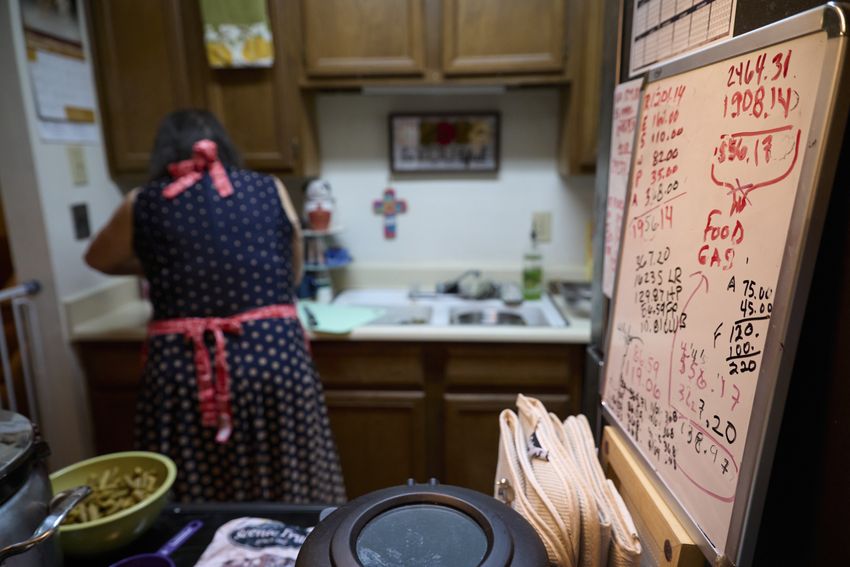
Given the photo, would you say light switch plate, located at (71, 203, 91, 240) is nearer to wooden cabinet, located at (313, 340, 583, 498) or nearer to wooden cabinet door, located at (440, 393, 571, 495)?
wooden cabinet, located at (313, 340, 583, 498)

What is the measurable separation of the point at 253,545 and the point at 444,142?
6.12 feet

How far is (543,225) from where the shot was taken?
2.40 meters

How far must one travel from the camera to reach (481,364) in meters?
1.93

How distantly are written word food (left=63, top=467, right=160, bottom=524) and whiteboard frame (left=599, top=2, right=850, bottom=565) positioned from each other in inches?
29.4

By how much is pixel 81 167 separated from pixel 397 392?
1415 mm

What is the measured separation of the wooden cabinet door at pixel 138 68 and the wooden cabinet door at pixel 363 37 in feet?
1.55

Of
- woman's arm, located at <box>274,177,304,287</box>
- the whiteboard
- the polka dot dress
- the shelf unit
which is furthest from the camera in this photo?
→ the shelf unit

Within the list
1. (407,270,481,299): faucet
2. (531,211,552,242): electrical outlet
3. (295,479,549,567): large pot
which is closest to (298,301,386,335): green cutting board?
(407,270,481,299): faucet

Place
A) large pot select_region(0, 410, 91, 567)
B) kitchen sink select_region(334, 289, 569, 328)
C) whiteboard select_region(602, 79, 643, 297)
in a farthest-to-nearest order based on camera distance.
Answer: kitchen sink select_region(334, 289, 569, 328), whiteboard select_region(602, 79, 643, 297), large pot select_region(0, 410, 91, 567)

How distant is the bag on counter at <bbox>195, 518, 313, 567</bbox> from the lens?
734 mm

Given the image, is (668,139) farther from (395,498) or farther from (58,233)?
(58,233)

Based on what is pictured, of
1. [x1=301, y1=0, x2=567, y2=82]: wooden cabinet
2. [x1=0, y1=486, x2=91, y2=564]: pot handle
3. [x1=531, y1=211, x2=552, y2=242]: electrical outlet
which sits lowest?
[x1=0, y1=486, x2=91, y2=564]: pot handle

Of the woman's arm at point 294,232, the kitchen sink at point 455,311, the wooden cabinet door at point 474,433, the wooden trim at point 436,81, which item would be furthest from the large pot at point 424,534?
the wooden trim at point 436,81

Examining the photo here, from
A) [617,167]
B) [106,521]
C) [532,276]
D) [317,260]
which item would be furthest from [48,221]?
[617,167]
